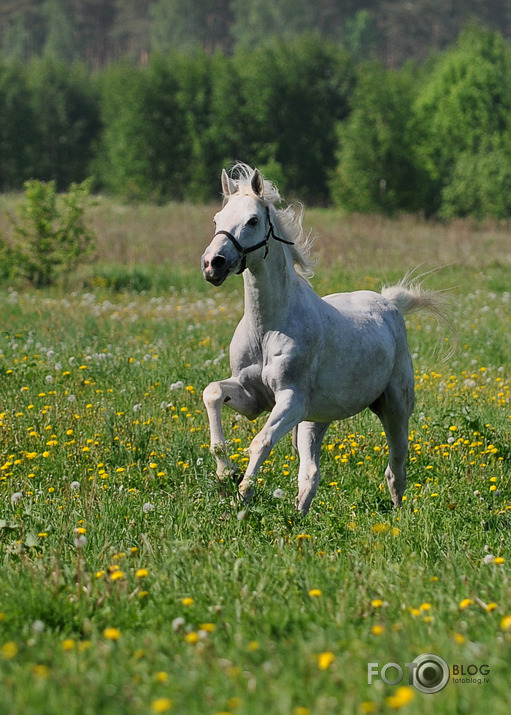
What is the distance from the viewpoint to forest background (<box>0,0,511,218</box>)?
47.8 meters

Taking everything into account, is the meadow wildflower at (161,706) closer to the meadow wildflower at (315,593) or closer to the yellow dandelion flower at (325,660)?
the yellow dandelion flower at (325,660)

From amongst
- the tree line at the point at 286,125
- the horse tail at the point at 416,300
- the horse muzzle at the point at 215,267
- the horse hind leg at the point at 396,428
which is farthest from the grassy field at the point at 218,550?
the tree line at the point at 286,125

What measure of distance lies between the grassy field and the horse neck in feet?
3.71

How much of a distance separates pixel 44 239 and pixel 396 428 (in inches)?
552

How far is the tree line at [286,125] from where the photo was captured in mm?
47781

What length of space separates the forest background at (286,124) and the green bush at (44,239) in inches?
927

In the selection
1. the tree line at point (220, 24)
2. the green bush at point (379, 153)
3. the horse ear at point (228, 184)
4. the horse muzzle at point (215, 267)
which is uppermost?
the tree line at point (220, 24)

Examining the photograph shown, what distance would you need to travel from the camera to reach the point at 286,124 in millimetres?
59562

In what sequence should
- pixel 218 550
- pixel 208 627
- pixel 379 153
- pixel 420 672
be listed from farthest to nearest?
pixel 379 153
pixel 218 550
pixel 208 627
pixel 420 672

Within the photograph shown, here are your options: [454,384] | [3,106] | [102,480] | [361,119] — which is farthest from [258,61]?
[102,480]

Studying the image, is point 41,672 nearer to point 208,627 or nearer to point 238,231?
point 208,627

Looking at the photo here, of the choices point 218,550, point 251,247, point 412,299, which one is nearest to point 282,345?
point 251,247

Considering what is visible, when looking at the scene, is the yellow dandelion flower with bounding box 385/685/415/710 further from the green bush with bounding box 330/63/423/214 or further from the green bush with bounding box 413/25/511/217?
the green bush with bounding box 330/63/423/214

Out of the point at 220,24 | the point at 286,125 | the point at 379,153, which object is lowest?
the point at 379,153
